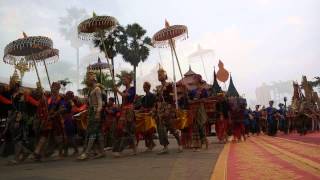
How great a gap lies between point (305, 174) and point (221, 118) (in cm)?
967

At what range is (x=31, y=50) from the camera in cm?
1290

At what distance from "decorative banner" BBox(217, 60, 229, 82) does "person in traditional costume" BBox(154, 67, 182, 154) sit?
15867mm

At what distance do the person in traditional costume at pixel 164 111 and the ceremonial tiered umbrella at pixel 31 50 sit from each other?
12.6 ft

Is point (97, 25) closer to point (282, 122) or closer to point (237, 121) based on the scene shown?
point (237, 121)

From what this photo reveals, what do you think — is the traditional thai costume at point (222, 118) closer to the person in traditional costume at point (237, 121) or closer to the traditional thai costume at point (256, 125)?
the person in traditional costume at point (237, 121)

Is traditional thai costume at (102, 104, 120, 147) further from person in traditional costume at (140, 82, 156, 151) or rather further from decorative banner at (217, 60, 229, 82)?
decorative banner at (217, 60, 229, 82)

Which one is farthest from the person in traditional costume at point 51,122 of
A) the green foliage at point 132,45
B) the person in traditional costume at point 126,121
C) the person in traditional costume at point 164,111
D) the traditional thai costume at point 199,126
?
the green foliage at point 132,45

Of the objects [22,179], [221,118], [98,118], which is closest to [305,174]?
[22,179]

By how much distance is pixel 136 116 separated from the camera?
10555 mm

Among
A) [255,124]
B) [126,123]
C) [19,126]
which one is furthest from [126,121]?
[255,124]

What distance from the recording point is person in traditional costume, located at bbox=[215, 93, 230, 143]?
47.9 ft

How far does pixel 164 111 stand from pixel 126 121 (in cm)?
98

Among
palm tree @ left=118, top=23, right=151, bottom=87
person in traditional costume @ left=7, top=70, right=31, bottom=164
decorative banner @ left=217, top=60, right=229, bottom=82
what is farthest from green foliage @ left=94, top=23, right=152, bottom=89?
person in traditional costume @ left=7, top=70, right=31, bottom=164

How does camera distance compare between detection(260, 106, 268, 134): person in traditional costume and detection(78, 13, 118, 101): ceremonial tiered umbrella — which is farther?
detection(260, 106, 268, 134): person in traditional costume
